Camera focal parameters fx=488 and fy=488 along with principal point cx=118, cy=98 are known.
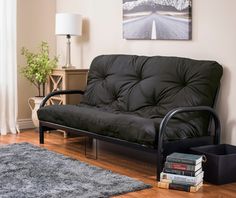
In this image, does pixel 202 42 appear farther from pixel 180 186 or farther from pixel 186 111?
pixel 180 186

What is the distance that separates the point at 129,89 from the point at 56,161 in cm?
95

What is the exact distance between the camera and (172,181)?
11.3 feet

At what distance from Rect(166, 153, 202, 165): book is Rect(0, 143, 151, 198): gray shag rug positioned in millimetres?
260

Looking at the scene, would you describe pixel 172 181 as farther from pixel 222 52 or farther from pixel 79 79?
pixel 79 79

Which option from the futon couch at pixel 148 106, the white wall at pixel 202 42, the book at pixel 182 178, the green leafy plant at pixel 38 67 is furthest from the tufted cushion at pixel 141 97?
the green leafy plant at pixel 38 67

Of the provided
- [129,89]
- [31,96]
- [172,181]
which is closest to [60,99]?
[31,96]

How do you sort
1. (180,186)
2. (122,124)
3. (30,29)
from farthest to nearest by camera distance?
(30,29), (122,124), (180,186)

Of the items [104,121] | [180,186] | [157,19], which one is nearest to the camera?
[180,186]

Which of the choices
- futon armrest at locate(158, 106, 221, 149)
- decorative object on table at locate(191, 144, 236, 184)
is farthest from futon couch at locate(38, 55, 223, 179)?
decorative object on table at locate(191, 144, 236, 184)

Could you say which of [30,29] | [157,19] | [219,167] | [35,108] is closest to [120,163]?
[219,167]

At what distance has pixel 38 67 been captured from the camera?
5.43 metres

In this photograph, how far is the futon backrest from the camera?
3955 millimetres

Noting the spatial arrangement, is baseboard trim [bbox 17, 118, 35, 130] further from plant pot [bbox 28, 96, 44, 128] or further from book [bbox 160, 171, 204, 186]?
book [bbox 160, 171, 204, 186]

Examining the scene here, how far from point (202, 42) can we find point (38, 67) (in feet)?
6.61
